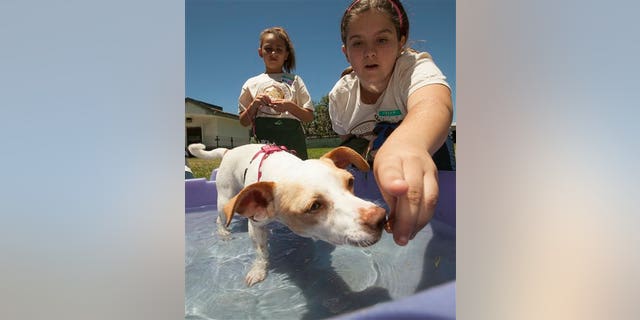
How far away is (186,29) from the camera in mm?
704

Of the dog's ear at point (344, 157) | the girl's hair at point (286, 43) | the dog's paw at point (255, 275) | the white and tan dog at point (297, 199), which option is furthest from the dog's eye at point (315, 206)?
the girl's hair at point (286, 43)

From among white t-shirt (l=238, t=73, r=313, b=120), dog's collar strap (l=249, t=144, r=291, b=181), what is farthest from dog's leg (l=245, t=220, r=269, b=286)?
white t-shirt (l=238, t=73, r=313, b=120)

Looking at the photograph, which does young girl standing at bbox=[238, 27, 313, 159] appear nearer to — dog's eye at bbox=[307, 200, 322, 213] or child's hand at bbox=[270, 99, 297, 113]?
child's hand at bbox=[270, 99, 297, 113]

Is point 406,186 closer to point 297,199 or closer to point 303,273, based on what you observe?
point 297,199

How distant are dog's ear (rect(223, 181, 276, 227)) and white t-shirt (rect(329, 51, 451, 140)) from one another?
0.25 metres

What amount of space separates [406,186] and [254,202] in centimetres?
25

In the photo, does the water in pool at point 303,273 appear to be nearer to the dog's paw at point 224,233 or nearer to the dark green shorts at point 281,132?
the dog's paw at point 224,233

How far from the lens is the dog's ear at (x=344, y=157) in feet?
1.94

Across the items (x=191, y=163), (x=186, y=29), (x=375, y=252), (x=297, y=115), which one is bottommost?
(x=375, y=252)

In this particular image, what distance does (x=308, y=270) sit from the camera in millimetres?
652

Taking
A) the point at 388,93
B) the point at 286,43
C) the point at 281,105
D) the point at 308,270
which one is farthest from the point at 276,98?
the point at 308,270
